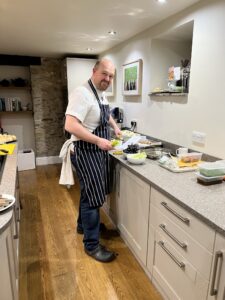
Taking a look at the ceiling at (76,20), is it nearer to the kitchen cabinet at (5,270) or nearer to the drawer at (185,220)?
the drawer at (185,220)

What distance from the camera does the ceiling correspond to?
1.77 meters

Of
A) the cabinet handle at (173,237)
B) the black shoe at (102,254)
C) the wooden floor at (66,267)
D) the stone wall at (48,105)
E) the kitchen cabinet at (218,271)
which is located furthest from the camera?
the stone wall at (48,105)

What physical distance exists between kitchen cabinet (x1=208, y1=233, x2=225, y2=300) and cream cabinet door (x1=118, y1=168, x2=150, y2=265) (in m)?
0.62

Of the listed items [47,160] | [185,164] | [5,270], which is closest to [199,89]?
[185,164]

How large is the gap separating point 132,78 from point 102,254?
2.00 meters

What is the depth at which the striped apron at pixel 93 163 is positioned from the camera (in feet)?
5.86

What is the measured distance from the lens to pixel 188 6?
5.97 feet

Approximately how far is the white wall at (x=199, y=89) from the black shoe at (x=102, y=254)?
3.84ft

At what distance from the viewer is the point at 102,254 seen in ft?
6.31

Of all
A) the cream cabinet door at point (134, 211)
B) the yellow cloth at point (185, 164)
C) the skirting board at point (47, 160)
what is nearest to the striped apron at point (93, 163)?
the cream cabinet door at point (134, 211)

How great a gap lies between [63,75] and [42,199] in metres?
2.33

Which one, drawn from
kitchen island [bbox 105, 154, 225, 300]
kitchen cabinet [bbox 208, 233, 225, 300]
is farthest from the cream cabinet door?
kitchen cabinet [bbox 208, 233, 225, 300]

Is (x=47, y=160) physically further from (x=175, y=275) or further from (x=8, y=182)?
(x=175, y=275)

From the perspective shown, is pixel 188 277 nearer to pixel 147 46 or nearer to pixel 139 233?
pixel 139 233
